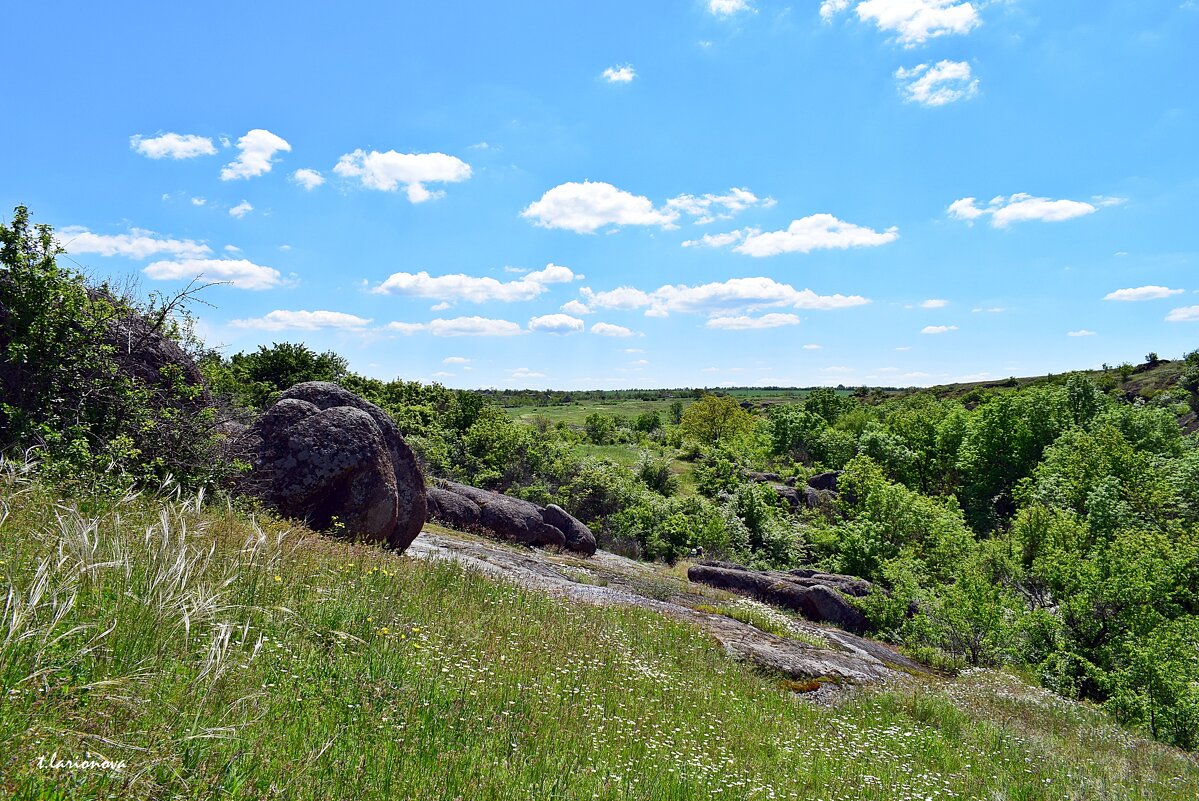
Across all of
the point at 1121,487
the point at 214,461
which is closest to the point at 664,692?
the point at 214,461

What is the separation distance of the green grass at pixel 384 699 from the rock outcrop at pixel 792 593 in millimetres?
11256

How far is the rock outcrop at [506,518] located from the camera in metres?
23.1

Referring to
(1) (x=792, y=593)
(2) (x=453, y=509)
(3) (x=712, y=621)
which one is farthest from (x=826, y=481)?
(3) (x=712, y=621)

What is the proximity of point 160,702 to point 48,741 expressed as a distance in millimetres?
742

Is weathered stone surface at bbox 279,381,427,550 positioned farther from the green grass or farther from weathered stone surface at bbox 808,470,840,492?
weathered stone surface at bbox 808,470,840,492

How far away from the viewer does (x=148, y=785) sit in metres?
2.76

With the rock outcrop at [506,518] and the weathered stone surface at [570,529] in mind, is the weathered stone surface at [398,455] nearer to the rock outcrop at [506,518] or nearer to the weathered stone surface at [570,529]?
the rock outcrop at [506,518]

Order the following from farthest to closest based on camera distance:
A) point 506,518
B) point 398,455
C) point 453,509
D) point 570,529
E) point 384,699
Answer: point 570,529 → point 506,518 → point 453,509 → point 398,455 → point 384,699

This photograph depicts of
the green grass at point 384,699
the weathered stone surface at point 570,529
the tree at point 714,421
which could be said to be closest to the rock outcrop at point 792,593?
the weathered stone surface at point 570,529

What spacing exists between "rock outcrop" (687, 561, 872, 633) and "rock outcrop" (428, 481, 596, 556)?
5.48m

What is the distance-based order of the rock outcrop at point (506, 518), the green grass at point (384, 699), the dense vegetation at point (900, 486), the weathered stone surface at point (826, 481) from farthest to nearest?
the weathered stone surface at point (826, 481)
the rock outcrop at point (506, 518)
the dense vegetation at point (900, 486)
the green grass at point (384, 699)

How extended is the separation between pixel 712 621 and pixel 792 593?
1001cm

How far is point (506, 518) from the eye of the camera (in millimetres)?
24141

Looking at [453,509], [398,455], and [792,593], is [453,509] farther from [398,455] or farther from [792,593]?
[792,593]
